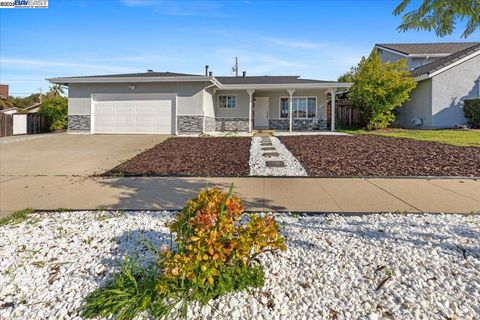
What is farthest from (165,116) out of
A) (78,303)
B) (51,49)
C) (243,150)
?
(78,303)

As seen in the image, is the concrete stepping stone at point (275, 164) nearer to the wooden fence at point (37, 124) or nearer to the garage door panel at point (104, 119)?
the garage door panel at point (104, 119)

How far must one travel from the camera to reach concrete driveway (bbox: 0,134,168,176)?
28.2ft

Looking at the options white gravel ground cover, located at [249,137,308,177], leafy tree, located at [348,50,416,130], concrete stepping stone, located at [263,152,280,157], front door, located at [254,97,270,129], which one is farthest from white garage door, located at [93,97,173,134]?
leafy tree, located at [348,50,416,130]

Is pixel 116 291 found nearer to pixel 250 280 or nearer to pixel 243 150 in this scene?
pixel 250 280

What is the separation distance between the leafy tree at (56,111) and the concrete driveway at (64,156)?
222 inches

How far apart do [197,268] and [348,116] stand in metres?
23.9

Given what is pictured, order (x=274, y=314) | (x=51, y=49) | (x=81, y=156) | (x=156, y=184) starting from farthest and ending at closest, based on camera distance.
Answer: (x=51, y=49)
(x=81, y=156)
(x=156, y=184)
(x=274, y=314)

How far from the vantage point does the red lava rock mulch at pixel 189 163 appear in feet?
26.2

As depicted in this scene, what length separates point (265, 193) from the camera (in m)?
5.96

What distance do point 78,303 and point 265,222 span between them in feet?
5.23

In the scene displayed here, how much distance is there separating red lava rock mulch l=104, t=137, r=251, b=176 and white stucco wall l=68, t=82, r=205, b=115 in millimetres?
6440

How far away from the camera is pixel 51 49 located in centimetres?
1688

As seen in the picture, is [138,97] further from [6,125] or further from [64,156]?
[6,125]

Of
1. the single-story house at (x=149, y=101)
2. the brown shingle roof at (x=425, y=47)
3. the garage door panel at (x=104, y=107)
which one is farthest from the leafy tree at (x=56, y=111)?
the brown shingle roof at (x=425, y=47)
